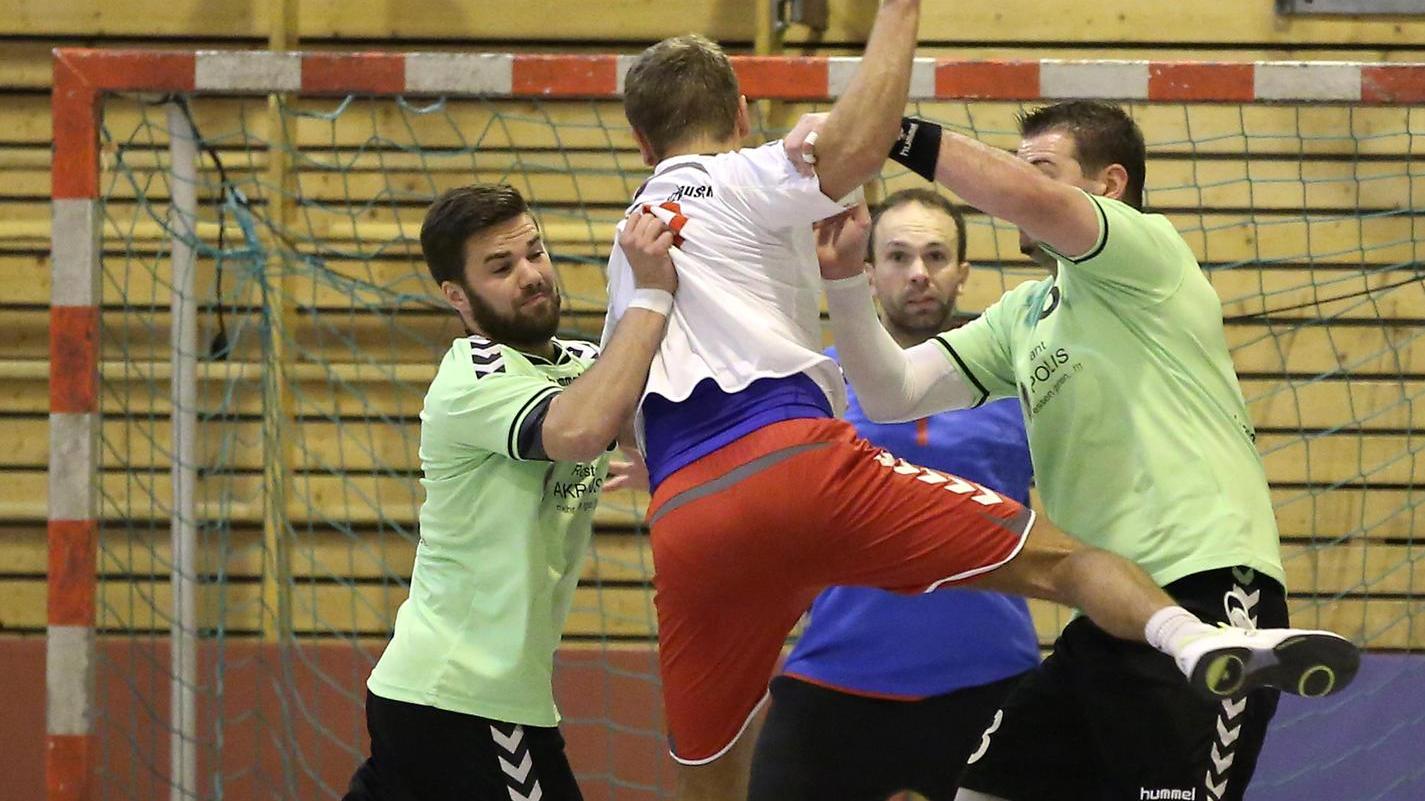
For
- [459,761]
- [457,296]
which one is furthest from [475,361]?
[459,761]

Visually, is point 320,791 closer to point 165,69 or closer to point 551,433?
point 165,69

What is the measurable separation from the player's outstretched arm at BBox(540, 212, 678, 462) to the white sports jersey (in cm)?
4

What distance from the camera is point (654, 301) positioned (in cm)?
322

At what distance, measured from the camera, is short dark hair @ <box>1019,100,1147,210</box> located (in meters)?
3.46

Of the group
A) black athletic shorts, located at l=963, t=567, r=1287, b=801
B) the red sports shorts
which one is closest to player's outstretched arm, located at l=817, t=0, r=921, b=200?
the red sports shorts

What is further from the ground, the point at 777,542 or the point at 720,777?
the point at 777,542

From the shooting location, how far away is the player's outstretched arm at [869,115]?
10.1ft

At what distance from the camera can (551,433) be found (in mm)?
3279

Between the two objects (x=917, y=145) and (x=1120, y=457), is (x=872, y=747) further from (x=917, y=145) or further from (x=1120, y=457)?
(x=917, y=145)

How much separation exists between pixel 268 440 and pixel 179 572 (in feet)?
3.86

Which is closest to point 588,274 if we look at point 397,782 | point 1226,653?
point 397,782

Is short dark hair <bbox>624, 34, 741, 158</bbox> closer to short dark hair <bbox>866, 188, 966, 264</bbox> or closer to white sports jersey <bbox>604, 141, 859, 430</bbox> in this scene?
white sports jersey <bbox>604, 141, 859, 430</bbox>

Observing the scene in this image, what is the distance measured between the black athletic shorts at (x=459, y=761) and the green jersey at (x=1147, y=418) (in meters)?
1.20

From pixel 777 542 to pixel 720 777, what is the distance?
532 mm
